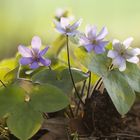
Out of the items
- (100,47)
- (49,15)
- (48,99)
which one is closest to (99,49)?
(100,47)

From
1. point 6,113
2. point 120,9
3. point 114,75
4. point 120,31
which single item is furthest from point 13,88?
point 120,9

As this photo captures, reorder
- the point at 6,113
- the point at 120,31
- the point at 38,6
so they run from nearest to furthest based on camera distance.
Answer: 1. the point at 6,113
2. the point at 120,31
3. the point at 38,6

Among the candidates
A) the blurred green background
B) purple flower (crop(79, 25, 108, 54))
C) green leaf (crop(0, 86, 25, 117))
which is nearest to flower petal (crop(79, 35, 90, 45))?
purple flower (crop(79, 25, 108, 54))

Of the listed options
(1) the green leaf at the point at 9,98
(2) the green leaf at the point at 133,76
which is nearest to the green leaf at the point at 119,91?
(2) the green leaf at the point at 133,76

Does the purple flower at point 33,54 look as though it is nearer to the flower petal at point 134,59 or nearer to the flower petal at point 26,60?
the flower petal at point 26,60

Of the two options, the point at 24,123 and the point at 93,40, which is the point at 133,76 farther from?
the point at 24,123

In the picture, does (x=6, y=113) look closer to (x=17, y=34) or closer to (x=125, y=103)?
(x=125, y=103)
